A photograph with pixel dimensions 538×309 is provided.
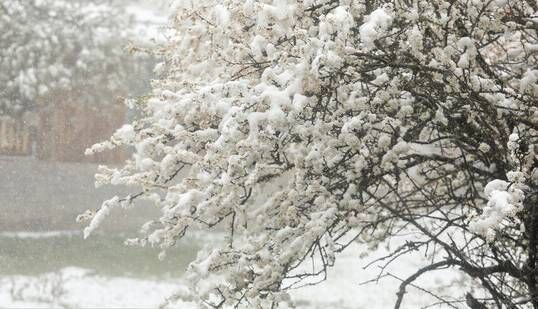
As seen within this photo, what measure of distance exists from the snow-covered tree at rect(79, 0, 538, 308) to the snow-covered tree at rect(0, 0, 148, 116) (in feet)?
50.2

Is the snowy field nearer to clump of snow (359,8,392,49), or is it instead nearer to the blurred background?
the blurred background

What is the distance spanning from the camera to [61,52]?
67.5 ft

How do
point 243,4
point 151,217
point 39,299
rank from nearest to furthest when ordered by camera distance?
point 243,4 < point 39,299 < point 151,217

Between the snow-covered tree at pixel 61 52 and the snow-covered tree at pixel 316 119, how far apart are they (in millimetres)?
15300

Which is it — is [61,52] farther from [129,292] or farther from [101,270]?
[129,292]

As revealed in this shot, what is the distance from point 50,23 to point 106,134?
479 cm

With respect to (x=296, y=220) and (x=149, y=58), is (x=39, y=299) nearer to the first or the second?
(x=296, y=220)

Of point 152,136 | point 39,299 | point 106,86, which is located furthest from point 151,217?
point 152,136

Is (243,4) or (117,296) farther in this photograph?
(117,296)

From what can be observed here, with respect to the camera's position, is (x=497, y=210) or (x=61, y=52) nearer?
(x=497, y=210)

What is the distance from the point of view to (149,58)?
2227 centimetres

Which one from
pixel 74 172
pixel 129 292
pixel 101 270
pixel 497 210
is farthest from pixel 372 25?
pixel 74 172

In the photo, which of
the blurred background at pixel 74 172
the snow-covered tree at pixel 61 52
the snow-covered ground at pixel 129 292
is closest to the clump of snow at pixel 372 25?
the snow-covered ground at pixel 129 292

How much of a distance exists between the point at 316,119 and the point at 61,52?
1717cm
